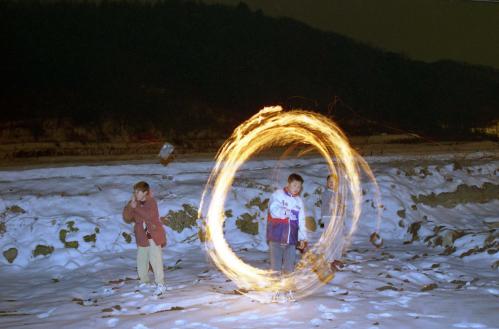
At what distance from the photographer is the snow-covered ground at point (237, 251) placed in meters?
7.50

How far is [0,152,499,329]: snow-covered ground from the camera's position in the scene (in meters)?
7.50

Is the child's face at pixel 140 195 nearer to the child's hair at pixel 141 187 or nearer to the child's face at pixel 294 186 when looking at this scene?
the child's hair at pixel 141 187

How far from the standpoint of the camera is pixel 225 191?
14930 mm

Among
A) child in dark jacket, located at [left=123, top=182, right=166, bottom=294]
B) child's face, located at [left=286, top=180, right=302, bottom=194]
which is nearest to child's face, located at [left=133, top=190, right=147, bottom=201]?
child in dark jacket, located at [left=123, top=182, right=166, bottom=294]

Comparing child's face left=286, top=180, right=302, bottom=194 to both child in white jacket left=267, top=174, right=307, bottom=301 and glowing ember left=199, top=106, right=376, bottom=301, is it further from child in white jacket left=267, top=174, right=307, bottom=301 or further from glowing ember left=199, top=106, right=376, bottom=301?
glowing ember left=199, top=106, right=376, bottom=301

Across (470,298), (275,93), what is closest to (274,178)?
(470,298)

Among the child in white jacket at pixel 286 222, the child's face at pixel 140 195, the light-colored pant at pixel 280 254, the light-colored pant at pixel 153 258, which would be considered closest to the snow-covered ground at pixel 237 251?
the light-colored pant at pixel 153 258

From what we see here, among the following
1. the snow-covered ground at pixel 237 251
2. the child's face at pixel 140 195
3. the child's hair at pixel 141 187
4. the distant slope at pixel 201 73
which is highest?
the distant slope at pixel 201 73

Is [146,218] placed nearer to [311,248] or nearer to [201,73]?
[311,248]

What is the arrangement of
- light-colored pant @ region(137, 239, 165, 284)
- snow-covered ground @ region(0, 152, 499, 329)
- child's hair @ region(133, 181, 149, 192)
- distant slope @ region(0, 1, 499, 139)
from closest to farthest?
1. snow-covered ground @ region(0, 152, 499, 329)
2. child's hair @ region(133, 181, 149, 192)
3. light-colored pant @ region(137, 239, 165, 284)
4. distant slope @ region(0, 1, 499, 139)

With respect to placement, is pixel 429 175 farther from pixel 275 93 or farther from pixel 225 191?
pixel 275 93

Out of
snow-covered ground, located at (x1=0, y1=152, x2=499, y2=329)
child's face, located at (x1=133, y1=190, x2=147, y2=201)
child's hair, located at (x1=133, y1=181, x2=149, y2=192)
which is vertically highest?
child's hair, located at (x1=133, y1=181, x2=149, y2=192)

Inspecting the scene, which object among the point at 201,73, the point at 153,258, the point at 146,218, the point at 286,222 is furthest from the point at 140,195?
the point at 201,73

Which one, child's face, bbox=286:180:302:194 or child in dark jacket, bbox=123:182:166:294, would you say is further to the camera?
child in dark jacket, bbox=123:182:166:294
